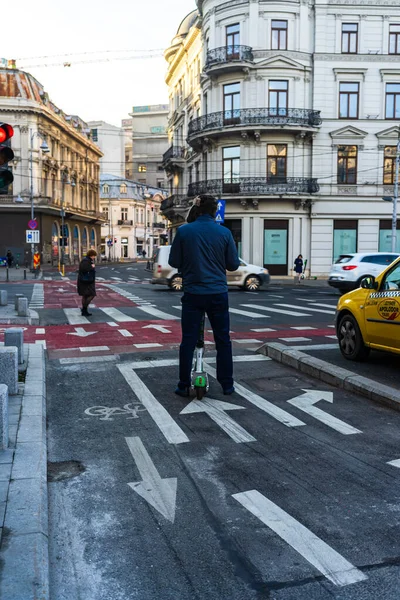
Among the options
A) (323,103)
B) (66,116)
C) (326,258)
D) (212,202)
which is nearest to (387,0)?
(323,103)

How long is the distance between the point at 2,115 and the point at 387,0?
36.1m

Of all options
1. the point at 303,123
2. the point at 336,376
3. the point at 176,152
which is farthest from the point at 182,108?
the point at 336,376

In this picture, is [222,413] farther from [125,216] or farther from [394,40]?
[125,216]

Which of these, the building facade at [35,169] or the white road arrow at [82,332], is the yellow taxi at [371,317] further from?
the building facade at [35,169]

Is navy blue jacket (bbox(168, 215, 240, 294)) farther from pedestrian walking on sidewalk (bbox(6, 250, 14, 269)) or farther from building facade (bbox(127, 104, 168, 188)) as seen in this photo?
building facade (bbox(127, 104, 168, 188))

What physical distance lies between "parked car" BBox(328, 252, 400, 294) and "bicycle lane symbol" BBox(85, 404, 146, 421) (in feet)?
59.1

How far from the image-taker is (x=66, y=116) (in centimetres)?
6925

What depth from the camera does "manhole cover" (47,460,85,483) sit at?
14.2 feet

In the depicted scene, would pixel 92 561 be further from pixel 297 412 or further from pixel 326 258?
pixel 326 258

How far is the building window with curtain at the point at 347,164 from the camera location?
120ft

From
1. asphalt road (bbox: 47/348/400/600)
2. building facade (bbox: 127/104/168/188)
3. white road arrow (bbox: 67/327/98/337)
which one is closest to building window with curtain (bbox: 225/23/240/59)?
white road arrow (bbox: 67/327/98/337)

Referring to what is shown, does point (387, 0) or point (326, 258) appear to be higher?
point (387, 0)

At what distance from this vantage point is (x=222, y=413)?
5930 millimetres

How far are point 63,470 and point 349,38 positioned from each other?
37189mm
